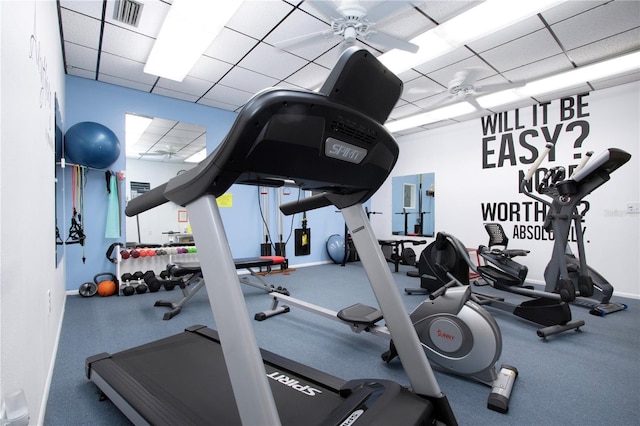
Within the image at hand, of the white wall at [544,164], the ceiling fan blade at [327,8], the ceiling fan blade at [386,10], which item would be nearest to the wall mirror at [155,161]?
the ceiling fan blade at [327,8]

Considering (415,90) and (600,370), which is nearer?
(600,370)

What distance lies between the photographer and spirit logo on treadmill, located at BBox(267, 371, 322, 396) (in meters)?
1.40

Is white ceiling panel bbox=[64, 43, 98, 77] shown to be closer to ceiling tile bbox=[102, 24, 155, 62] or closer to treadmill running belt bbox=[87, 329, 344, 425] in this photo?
ceiling tile bbox=[102, 24, 155, 62]

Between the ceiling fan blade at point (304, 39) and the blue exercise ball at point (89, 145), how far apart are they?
2.48 metres

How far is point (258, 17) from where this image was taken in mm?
2758

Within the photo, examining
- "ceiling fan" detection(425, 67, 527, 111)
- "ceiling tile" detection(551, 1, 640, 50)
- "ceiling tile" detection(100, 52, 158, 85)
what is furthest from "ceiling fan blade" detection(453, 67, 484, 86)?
"ceiling tile" detection(100, 52, 158, 85)

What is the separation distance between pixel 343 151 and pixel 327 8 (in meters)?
2.01

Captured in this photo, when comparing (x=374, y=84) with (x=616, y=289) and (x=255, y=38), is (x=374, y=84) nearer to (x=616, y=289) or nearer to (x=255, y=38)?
(x=255, y=38)

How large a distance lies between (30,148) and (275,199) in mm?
4483

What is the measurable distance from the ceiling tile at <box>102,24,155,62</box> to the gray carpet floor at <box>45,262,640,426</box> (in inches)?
110

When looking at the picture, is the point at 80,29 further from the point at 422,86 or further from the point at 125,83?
the point at 422,86

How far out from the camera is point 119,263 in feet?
13.1

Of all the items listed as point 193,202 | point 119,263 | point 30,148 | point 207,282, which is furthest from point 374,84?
point 119,263

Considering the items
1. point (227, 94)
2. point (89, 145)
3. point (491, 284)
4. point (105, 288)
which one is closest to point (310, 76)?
point (227, 94)
